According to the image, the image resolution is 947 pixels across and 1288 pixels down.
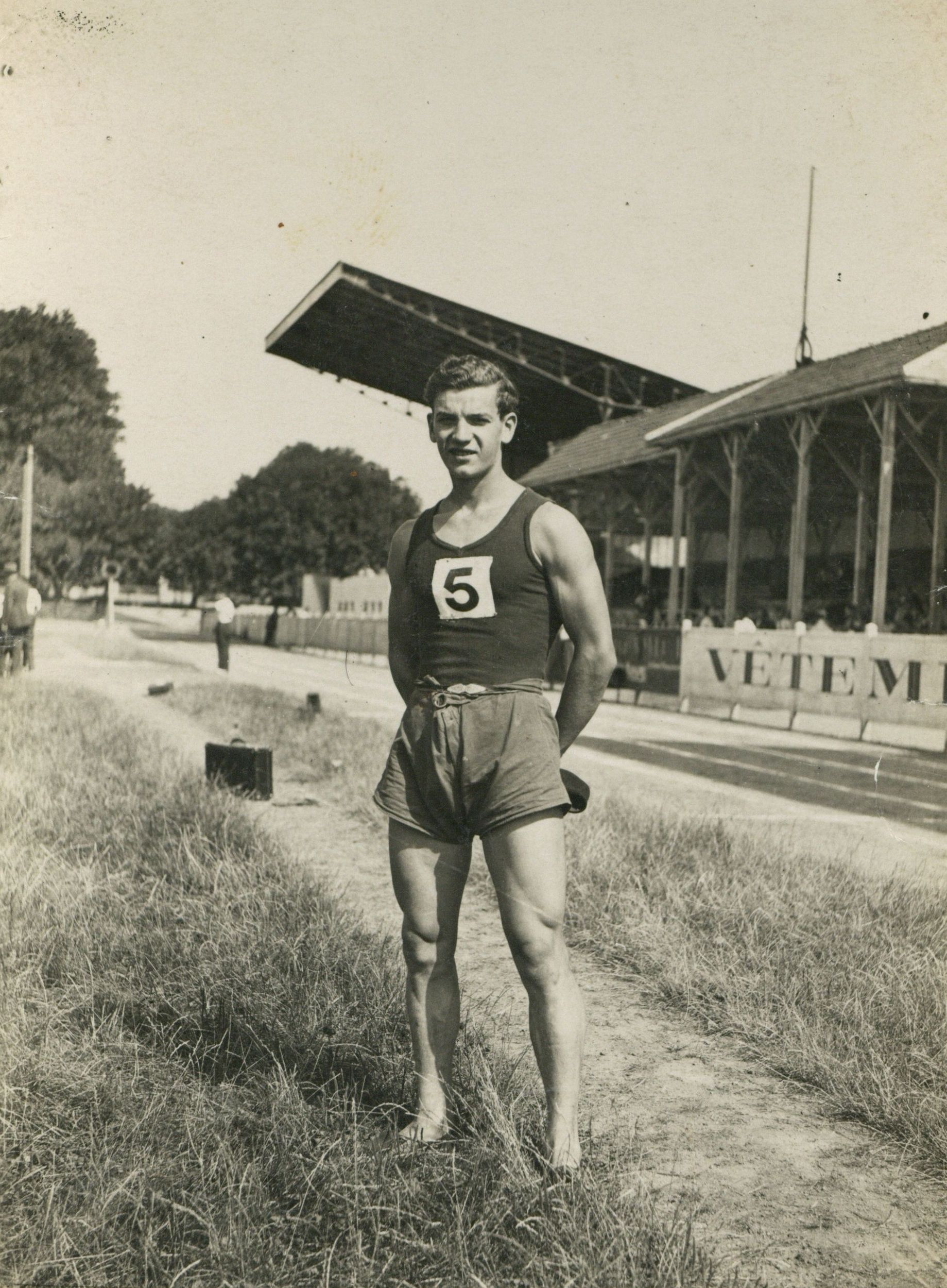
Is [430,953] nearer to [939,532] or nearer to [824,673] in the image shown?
[824,673]

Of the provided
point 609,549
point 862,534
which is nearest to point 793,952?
point 862,534

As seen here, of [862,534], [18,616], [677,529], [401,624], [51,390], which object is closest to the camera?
[401,624]

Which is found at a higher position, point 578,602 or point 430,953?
point 578,602

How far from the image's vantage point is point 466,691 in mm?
2816

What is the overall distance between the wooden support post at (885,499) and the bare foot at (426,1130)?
49.9 feet

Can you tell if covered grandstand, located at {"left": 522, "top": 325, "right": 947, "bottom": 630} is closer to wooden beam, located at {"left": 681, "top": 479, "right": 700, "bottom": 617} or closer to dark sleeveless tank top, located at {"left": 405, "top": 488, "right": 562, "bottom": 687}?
wooden beam, located at {"left": 681, "top": 479, "right": 700, "bottom": 617}

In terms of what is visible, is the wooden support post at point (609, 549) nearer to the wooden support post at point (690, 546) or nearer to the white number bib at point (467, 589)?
the wooden support post at point (690, 546)

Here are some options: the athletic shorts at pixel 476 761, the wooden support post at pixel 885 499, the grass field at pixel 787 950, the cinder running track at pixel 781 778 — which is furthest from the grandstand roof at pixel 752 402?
the athletic shorts at pixel 476 761

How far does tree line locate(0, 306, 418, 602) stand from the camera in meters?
7.18

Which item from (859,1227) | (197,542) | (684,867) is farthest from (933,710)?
(197,542)

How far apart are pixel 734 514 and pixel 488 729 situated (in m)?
20.2

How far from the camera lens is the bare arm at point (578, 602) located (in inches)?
110

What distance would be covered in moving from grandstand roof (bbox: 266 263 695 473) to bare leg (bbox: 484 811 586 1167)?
5.41 m

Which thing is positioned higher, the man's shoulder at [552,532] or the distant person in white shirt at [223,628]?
the man's shoulder at [552,532]
